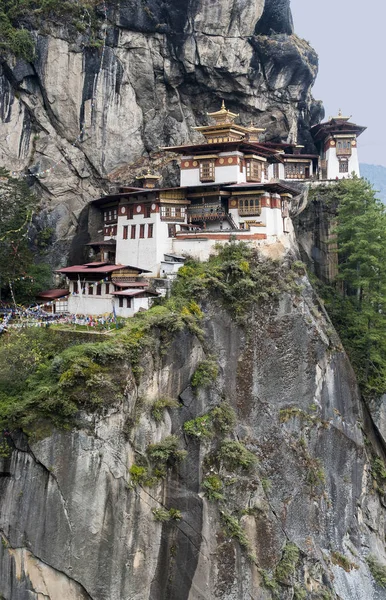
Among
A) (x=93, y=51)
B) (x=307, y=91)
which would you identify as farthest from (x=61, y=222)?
(x=307, y=91)

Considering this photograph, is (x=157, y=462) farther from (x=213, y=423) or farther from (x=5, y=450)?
(x=5, y=450)

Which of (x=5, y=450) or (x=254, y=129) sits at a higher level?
(x=254, y=129)

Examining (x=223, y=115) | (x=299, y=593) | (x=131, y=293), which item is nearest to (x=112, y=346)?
(x=131, y=293)

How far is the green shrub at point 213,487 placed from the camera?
30.2m

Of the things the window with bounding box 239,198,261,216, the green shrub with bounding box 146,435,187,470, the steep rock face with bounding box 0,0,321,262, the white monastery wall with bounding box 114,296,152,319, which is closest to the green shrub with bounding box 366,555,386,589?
the green shrub with bounding box 146,435,187,470

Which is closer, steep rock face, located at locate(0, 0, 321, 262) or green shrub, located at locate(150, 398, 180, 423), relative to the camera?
green shrub, located at locate(150, 398, 180, 423)

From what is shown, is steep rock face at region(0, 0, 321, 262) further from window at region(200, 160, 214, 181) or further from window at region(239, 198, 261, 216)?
window at region(239, 198, 261, 216)

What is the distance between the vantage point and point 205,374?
32594 millimetres

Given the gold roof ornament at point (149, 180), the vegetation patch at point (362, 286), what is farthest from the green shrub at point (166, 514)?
the gold roof ornament at point (149, 180)

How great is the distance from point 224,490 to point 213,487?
898 mm

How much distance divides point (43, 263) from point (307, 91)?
3281 centimetres

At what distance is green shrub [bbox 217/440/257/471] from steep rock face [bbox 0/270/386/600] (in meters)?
0.49

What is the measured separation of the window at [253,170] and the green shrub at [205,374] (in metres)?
17.1

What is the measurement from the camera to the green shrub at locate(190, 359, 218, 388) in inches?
1273
